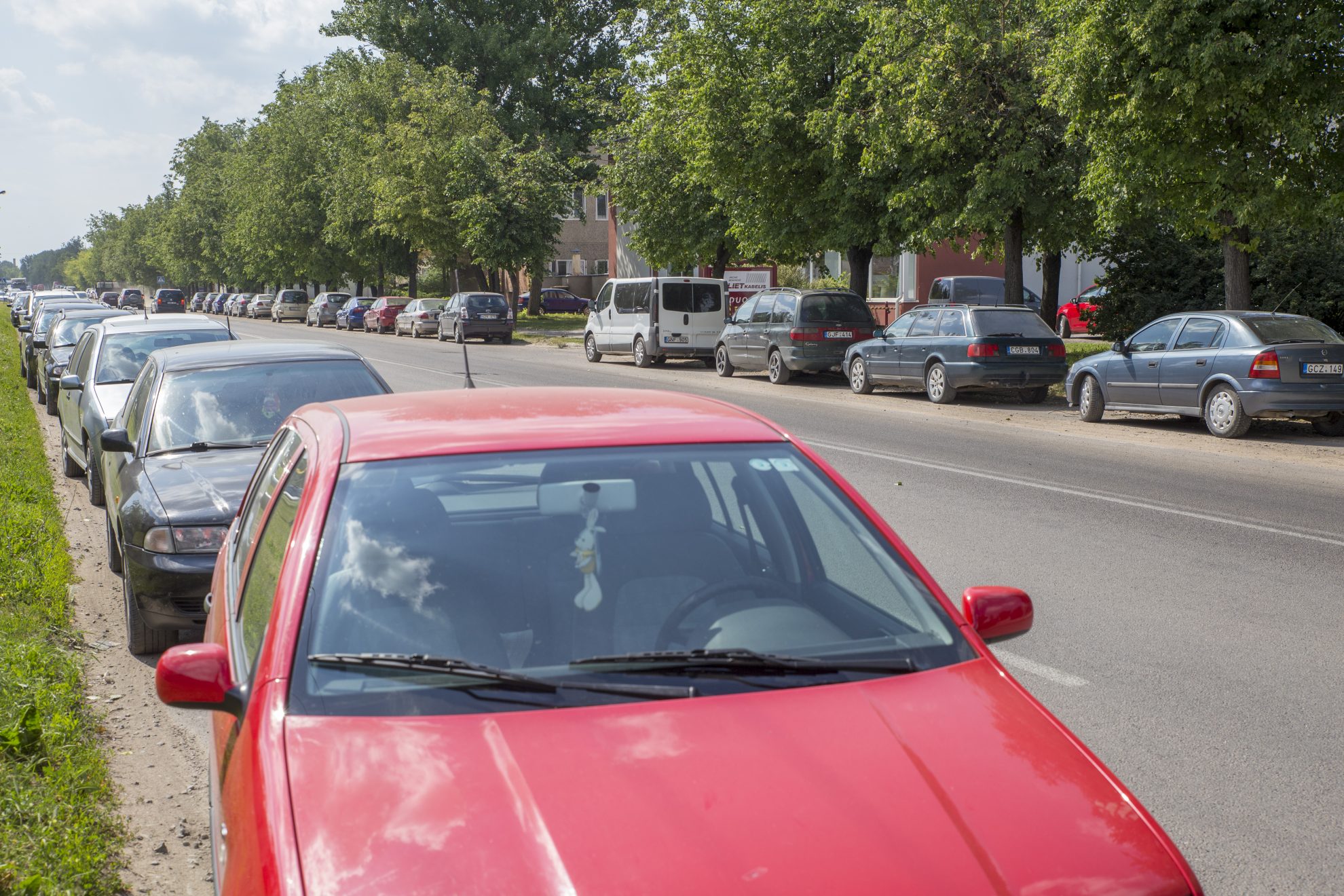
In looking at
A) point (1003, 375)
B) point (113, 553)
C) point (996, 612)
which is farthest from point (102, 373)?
point (1003, 375)

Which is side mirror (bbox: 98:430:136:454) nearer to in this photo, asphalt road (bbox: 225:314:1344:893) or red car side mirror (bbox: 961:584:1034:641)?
asphalt road (bbox: 225:314:1344:893)

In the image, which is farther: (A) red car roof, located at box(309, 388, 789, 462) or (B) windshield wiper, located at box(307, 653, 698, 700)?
(A) red car roof, located at box(309, 388, 789, 462)

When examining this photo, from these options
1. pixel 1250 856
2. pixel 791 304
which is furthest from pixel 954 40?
pixel 1250 856

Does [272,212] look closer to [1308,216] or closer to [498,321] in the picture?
[498,321]

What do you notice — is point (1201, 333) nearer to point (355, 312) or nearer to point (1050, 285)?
point (1050, 285)

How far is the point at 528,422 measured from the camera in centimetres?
315

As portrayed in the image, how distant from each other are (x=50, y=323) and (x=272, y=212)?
1812 inches

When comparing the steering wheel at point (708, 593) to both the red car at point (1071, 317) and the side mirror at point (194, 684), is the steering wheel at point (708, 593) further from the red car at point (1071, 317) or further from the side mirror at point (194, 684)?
the red car at point (1071, 317)

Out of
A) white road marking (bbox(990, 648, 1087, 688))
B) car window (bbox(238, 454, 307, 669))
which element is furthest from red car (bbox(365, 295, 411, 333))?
car window (bbox(238, 454, 307, 669))

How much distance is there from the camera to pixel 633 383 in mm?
23594

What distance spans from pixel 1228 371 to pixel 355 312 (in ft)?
147

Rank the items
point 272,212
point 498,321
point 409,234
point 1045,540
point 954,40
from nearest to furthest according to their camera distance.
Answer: point 1045,540, point 954,40, point 498,321, point 409,234, point 272,212

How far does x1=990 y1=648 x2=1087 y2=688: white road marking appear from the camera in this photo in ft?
18.4

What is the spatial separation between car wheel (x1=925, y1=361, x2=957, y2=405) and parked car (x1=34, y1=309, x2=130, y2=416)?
12112 mm
